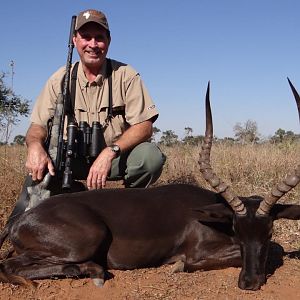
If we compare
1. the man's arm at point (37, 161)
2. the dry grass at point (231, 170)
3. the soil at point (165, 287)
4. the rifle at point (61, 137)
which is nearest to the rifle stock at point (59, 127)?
the rifle at point (61, 137)

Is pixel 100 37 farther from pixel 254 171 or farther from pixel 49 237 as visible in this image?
pixel 254 171

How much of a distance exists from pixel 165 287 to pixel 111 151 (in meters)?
1.67

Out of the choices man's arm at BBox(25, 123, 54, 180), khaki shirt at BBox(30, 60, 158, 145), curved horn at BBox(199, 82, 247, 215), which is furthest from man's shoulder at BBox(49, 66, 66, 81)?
curved horn at BBox(199, 82, 247, 215)

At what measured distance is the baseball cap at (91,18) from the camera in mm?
5648

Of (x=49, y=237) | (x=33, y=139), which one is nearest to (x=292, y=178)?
(x=49, y=237)

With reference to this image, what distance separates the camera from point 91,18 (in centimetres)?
564

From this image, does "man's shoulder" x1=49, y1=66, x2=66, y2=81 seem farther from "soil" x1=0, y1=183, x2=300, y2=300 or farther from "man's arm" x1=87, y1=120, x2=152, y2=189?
"soil" x1=0, y1=183, x2=300, y2=300

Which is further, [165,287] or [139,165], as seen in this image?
[139,165]

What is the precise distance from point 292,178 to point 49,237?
205 cm

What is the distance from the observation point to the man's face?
5711 millimetres

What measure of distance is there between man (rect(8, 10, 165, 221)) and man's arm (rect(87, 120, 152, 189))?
12mm

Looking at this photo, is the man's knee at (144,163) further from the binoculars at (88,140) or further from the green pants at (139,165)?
the binoculars at (88,140)

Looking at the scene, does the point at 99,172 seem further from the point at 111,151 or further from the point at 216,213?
the point at 216,213

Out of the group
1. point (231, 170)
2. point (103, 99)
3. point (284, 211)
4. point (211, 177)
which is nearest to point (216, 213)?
point (211, 177)
